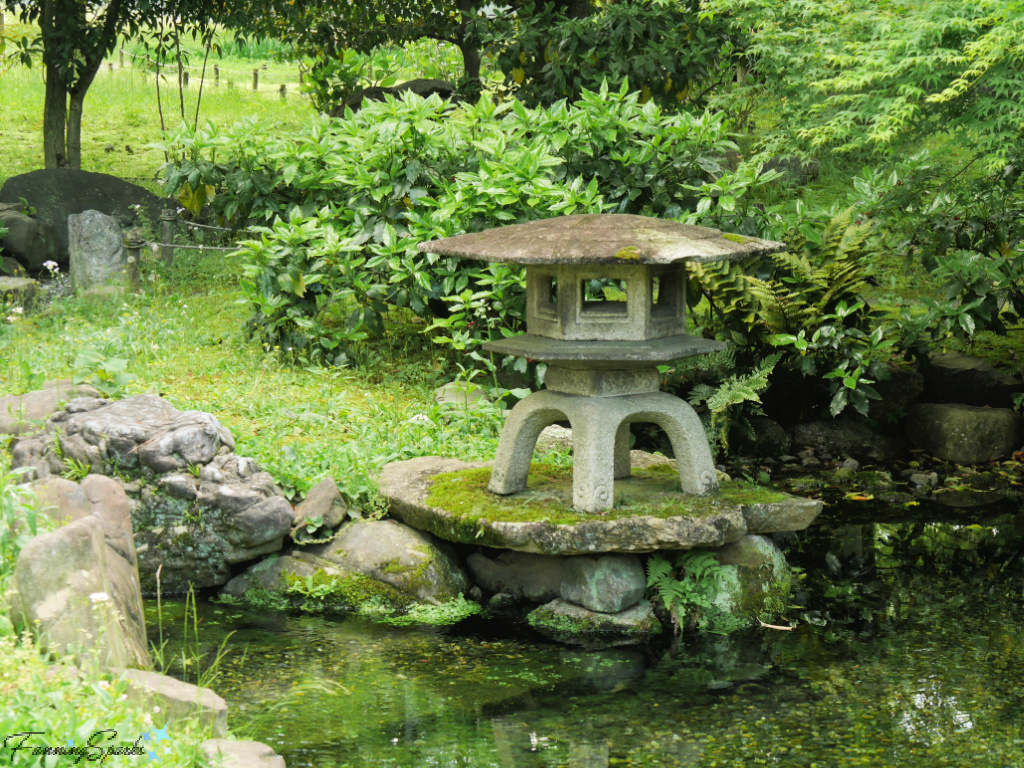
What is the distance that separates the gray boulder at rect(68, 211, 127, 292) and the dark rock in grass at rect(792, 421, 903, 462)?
7.55 metres

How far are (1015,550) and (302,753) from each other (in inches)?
219

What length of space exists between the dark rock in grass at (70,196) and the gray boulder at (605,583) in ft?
33.7

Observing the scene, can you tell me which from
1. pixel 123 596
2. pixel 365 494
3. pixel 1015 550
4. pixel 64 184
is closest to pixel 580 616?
pixel 365 494

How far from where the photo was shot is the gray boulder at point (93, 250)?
471 inches

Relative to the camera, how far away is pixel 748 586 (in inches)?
262

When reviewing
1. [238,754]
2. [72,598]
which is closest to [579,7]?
[72,598]

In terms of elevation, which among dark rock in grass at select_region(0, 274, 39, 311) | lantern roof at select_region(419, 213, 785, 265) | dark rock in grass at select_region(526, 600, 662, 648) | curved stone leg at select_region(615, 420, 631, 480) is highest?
lantern roof at select_region(419, 213, 785, 265)

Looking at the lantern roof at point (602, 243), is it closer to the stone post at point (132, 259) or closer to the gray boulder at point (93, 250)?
the stone post at point (132, 259)

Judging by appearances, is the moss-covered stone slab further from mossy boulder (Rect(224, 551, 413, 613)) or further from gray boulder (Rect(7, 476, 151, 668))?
gray boulder (Rect(7, 476, 151, 668))

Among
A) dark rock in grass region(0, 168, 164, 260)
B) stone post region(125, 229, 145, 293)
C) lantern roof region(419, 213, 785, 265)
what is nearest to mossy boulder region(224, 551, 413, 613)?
lantern roof region(419, 213, 785, 265)

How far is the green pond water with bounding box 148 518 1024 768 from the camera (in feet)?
15.9

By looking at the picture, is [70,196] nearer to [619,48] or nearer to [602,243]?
[619,48]

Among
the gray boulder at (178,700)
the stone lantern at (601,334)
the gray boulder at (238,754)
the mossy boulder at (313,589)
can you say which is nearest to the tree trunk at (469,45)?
the stone lantern at (601,334)

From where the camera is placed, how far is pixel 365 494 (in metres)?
7.18
